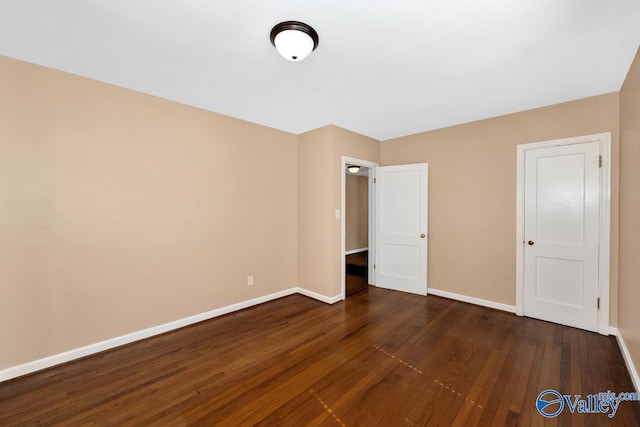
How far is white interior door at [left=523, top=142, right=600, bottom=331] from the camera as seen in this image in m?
2.75

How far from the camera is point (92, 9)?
156cm

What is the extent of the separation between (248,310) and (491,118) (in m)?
4.13

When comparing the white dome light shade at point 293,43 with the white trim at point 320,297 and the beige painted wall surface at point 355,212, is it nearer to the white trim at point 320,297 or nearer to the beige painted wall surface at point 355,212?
the white trim at point 320,297

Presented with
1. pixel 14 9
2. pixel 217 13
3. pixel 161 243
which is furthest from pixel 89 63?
pixel 161 243

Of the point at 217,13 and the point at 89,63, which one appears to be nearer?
the point at 217,13

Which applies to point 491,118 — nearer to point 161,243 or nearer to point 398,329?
point 398,329

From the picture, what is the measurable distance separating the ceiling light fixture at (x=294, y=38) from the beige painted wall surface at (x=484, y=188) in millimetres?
2786

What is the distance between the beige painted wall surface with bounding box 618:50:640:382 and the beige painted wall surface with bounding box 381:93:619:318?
0.20m

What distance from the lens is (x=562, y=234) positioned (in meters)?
2.91

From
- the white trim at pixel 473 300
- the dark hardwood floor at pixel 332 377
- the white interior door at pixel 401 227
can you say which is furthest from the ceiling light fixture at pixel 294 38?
the white trim at pixel 473 300

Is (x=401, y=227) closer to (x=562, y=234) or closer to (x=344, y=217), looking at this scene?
(x=344, y=217)

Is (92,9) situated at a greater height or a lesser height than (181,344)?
greater
